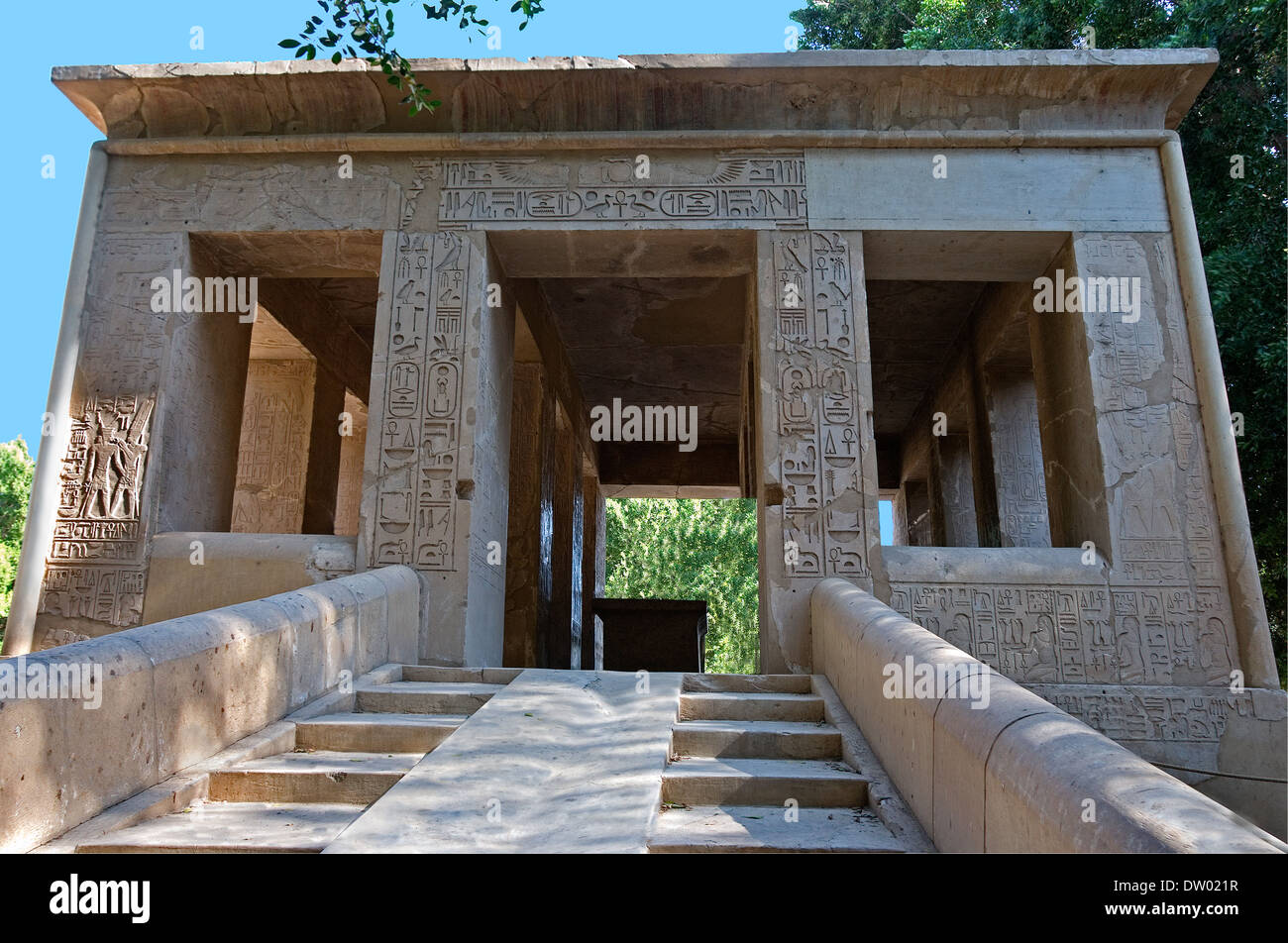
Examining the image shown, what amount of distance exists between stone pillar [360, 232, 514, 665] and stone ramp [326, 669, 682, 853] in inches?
73.9

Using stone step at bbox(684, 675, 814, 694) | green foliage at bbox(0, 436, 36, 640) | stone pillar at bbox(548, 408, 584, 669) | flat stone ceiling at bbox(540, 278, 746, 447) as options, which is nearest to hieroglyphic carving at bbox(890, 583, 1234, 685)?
stone step at bbox(684, 675, 814, 694)

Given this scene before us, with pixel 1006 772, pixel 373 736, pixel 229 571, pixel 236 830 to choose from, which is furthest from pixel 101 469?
pixel 1006 772

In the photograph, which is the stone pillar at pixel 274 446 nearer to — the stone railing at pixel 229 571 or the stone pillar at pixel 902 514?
the stone railing at pixel 229 571

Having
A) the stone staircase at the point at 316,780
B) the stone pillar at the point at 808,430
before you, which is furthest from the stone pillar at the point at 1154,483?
the stone staircase at the point at 316,780

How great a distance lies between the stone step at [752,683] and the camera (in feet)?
16.0

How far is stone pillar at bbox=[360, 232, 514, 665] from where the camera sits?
6148mm

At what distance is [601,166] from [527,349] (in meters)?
2.40

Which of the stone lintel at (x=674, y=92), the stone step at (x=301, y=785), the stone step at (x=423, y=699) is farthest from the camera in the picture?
the stone lintel at (x=674, y=92)

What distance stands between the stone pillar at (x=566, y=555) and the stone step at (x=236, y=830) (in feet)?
23.5

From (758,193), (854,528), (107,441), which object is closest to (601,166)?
(758,193)

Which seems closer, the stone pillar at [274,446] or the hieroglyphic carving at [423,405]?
the hieroglyphic carving at [423,405]

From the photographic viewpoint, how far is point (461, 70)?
260 inches

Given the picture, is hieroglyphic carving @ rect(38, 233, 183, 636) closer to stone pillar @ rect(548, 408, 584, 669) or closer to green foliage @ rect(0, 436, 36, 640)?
stone pillar @ rect(548, 408, 584, 669)
